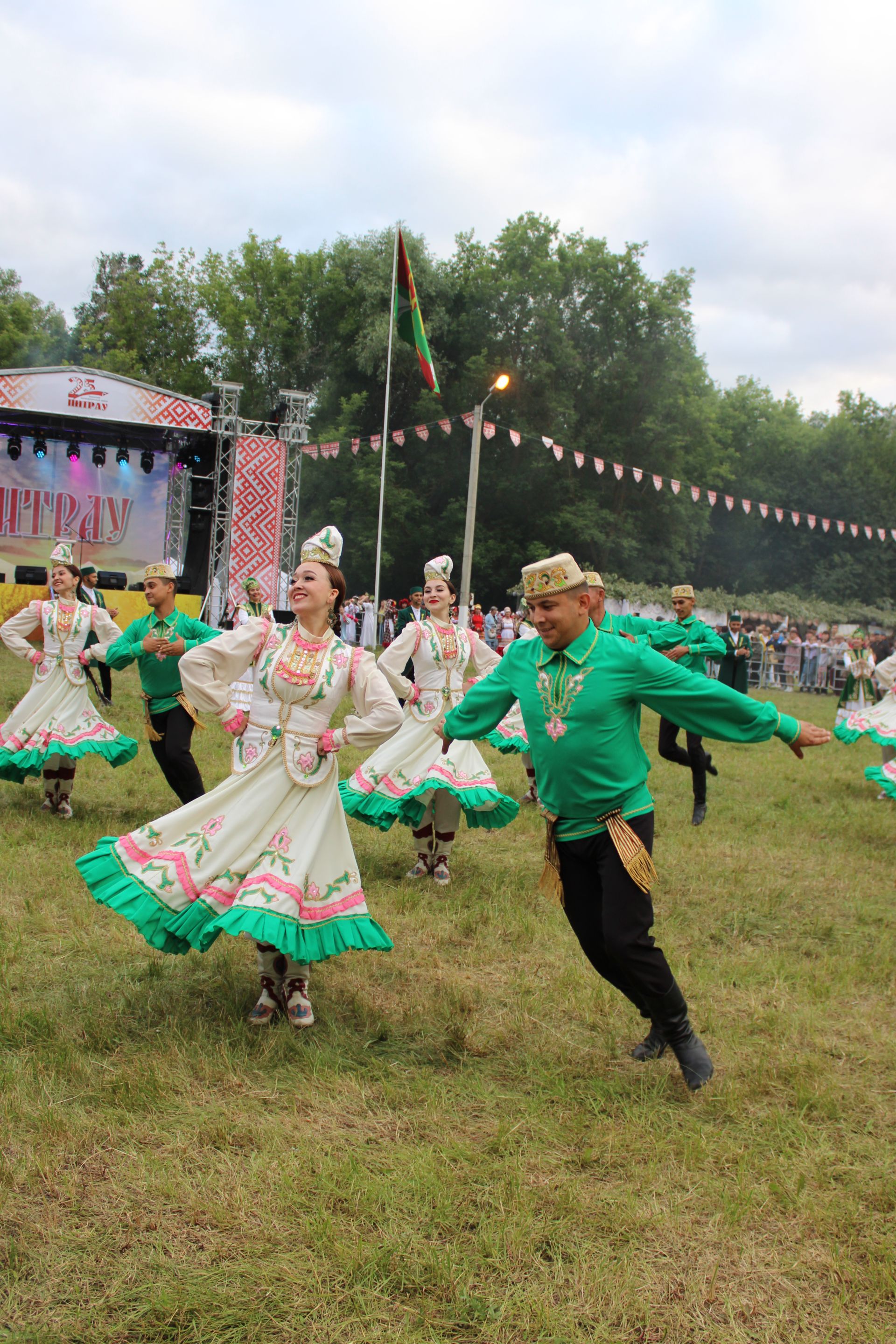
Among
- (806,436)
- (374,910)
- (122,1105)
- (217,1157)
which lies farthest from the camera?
(806,436)

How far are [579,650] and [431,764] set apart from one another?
10.1ft

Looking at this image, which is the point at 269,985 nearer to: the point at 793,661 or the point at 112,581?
the point at 112,581

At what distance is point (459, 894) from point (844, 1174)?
130 inches

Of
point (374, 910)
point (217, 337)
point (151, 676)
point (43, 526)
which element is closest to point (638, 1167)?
point (374, 910)

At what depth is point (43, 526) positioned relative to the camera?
74.6 feet

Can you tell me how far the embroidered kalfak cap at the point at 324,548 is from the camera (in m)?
4.57

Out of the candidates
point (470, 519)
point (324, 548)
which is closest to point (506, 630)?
point (470, 519)

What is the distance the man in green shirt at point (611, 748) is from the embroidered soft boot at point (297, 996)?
1.30m

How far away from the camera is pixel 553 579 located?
3.78 m

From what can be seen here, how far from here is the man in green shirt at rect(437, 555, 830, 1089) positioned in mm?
3756

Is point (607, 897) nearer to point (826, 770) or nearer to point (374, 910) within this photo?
point (374, 910)

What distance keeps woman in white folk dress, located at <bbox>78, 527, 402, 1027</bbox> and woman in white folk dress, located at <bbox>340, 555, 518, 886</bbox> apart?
1778mm

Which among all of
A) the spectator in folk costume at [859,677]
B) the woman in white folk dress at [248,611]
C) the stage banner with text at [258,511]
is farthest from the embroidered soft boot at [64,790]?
the stage banner with text at [258,511]

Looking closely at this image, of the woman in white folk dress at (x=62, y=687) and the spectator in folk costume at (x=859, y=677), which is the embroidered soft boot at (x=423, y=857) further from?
the spectator in folk costume at (x=859, y=677)
